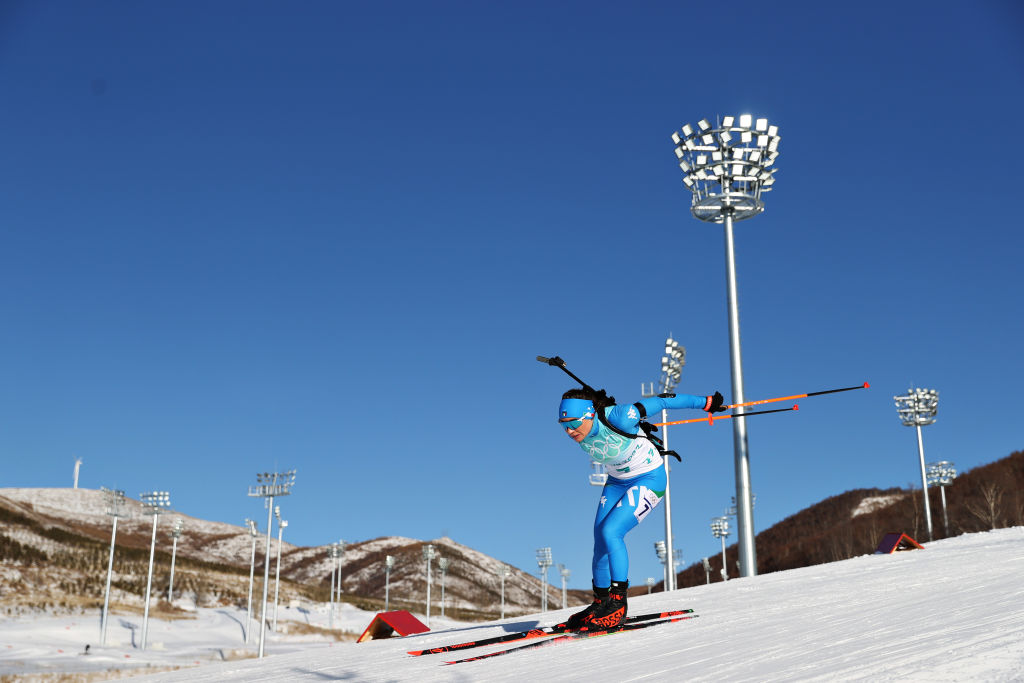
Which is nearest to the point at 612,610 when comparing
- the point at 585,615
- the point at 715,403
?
the point at 585,615

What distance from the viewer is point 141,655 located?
36812mm

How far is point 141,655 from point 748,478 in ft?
87.7

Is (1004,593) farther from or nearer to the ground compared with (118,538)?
nearer to the ground

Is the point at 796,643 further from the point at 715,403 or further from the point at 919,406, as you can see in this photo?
the point at 919,406

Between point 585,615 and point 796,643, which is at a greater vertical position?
point 585,615

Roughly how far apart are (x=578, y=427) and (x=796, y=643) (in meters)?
3.13

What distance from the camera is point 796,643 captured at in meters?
5.91

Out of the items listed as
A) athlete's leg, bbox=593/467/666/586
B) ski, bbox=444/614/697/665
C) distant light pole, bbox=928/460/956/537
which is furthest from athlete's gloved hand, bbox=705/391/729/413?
distant light pole, bbox=928/460/956/537

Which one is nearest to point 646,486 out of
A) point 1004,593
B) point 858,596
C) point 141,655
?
point 858,596

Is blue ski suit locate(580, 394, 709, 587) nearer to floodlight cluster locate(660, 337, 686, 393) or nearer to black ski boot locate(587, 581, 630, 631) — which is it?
black ski boot locate(587, 581, 630, 631)

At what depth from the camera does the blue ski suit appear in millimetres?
8469

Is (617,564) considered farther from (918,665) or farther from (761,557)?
(761,557)

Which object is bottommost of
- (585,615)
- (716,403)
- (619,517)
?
(585,615)

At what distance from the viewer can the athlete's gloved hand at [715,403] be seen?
862cm
